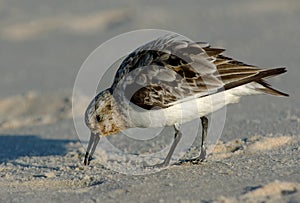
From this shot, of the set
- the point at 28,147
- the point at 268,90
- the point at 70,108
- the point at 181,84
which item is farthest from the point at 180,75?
the point at 70,108

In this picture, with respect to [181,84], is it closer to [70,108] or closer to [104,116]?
[104,116]

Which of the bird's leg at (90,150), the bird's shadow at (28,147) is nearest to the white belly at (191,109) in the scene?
the bird's leg at (90,150)

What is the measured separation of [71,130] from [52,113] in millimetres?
1005

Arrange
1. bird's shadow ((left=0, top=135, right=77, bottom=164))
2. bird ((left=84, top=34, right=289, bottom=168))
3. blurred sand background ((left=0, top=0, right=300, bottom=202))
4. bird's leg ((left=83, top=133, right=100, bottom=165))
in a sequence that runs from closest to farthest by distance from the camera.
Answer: blurred sand background ((left=0, top=0, right=300, bottom=202)), bird ((left=84, top=34, right=289, bottom=168)), bird's leg ((left=83, top=133, right=100, bottom=165)), bird's shadow ((left=0, top=135, right=77, bottom=164))

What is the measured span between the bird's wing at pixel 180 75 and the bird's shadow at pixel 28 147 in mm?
1470

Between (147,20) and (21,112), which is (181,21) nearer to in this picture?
(147,20)

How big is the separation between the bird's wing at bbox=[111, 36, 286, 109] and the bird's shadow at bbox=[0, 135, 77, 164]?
147 centimetres

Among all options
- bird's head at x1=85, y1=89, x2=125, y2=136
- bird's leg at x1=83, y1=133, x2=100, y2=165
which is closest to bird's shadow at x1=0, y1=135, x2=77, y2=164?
bird's leg at x1=83, y1=133, x2=100, y2=165

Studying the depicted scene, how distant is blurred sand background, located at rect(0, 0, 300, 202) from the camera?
519 centimetres

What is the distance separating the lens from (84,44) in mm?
12516

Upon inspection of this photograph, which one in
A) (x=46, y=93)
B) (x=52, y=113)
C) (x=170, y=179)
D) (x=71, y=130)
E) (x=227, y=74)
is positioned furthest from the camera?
(x=46, y=93)

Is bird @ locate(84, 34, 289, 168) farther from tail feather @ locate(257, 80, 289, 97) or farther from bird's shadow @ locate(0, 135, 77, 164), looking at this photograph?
bird's shadow @ locate(0, 135, 77, 164)

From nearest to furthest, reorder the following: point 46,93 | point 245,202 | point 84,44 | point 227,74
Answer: point 245,202
point 227,74
point 46,93
point 84,44

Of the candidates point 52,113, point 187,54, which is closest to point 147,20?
point 52,113
